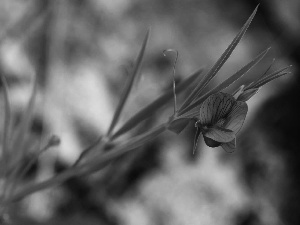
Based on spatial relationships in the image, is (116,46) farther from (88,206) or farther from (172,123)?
(172,123)

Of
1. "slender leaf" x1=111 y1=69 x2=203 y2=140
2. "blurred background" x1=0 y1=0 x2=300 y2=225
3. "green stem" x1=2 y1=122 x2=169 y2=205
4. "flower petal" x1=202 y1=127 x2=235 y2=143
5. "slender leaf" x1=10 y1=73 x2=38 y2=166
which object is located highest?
"flower petal" x1=202 y1=127 x2=235 y2=143

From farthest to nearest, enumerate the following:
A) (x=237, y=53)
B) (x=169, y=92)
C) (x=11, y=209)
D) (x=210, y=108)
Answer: (x=237, y=53)
(x=11, y=209)
(x=169, y=92)
(x=210, y=108)

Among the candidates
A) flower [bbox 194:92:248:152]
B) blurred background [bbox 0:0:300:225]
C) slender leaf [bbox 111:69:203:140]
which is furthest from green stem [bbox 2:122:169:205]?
blurred background [bbox 0:0:300:225]

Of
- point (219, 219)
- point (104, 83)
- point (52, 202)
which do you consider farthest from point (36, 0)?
point (219, 219)

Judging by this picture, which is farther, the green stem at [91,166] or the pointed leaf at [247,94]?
the green stem at [91,166]

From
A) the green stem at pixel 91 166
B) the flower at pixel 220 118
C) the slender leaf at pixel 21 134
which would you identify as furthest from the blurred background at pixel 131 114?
the flower at pixel 220 118

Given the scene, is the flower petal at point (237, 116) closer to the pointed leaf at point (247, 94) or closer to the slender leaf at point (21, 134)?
the pointed leaf at point (247, 94)

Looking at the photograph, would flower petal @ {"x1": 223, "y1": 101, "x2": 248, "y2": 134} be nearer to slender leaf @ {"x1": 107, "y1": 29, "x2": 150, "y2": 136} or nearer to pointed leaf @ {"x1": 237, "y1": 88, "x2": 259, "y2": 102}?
pointed leaf @ {"x1": 237, "y1": 88, "x2": 259, "y2": 102}
